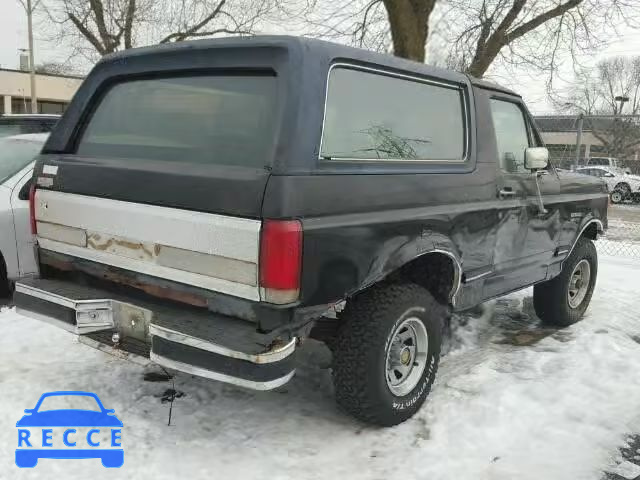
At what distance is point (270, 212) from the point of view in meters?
2.49

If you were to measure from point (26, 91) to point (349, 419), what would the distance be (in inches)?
1586

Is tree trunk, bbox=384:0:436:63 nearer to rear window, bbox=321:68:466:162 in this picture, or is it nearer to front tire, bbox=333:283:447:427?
rear window, bbox=321:68:466:162

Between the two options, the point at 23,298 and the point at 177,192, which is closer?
the point at 177,192

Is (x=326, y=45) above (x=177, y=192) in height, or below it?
above

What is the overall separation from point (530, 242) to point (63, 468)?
10.9 ft

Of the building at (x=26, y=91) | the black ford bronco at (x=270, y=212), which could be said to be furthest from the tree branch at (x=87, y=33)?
the building at (x=26, y=91)

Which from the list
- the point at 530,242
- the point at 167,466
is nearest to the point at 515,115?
the point at 530,242

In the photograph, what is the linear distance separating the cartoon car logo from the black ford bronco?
45 cm

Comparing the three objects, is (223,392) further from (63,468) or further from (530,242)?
(530,242)

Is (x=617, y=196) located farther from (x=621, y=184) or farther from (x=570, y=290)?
(x=570, y=290)

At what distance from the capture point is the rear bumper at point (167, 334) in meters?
2.56

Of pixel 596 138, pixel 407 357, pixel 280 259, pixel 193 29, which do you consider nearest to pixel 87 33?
pixel 193 29

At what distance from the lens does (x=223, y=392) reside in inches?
143

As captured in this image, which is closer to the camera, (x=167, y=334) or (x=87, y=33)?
(x=167, y=334)
